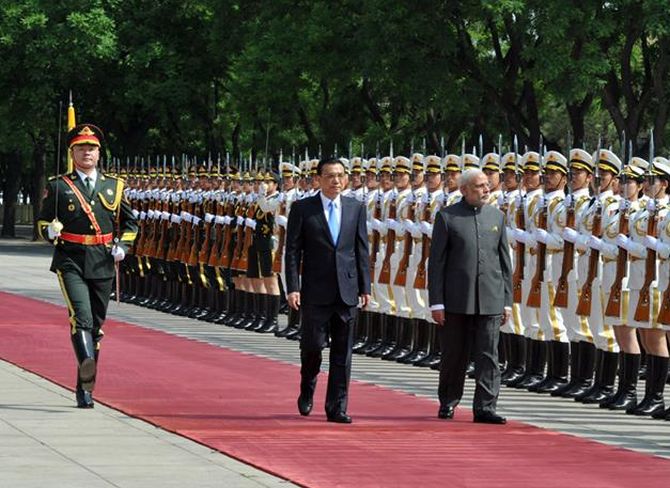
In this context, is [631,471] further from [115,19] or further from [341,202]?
[115,19]

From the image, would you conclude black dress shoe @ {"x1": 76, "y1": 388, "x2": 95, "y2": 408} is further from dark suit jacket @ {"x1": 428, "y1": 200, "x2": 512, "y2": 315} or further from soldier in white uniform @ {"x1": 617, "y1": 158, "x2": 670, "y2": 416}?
soldier in white uniform @ {"x1": 617, "y1": 158, "x2": 670, "y2": 416}

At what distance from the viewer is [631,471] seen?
412 inches

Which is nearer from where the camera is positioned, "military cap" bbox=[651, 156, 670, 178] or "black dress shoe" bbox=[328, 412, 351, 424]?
"black dress shoe" bbox=[328, 412, 351, 424]

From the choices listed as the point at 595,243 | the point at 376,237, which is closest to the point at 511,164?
the point at 595,243

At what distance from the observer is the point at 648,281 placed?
14.0 m

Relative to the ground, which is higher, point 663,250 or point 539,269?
point 663,250

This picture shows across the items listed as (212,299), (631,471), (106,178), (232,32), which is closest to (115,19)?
(232,32)

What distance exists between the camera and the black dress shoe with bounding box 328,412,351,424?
12.6m

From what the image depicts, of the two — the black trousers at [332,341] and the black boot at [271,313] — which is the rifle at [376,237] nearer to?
the black boot at [271,313]

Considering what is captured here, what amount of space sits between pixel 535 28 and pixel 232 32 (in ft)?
47.4

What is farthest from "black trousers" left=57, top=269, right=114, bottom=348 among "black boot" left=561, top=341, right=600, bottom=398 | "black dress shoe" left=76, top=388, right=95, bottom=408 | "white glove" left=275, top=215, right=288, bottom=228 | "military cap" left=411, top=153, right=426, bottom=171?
"white glove" left=275, top=215, right=288, bottom=228

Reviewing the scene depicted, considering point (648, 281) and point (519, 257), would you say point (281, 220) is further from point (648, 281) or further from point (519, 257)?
point (648, 281)

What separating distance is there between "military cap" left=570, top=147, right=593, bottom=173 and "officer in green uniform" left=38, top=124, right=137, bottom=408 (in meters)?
3.65

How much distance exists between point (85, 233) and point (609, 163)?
165 inches
